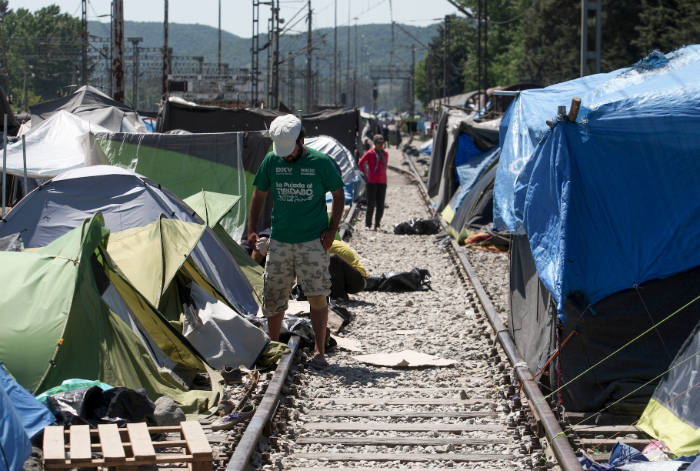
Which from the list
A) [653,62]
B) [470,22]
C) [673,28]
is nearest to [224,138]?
[653,62]

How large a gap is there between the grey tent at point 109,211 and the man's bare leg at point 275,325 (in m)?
1.09

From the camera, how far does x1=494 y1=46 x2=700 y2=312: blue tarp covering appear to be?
5.43 m

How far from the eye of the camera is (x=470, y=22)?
96.8 m

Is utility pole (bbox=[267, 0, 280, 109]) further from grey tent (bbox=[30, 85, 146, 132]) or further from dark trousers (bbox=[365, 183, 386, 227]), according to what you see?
dark trousers (bbox=[365, 183, 386, 227])

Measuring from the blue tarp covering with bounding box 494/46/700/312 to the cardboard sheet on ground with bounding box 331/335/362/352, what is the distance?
246 cm

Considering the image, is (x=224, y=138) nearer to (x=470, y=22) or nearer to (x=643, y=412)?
(x=643, y=412)

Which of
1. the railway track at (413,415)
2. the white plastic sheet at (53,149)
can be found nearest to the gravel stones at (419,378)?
the railway track at (413,415)

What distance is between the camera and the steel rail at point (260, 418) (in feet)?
13.9

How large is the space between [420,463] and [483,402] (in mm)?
1309

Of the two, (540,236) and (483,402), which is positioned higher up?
(540,236)

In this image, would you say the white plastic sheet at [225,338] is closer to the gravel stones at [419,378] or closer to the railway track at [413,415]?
the railway track at [413,415]

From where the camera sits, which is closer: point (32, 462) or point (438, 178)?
point (32, 462)

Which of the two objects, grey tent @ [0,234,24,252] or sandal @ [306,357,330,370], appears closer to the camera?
sandal @ [306,357,330,370]

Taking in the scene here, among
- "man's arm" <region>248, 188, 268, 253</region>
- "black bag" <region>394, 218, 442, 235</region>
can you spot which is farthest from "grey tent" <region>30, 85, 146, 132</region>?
"man's arm" <region>248, 188, 268, 253</region>
